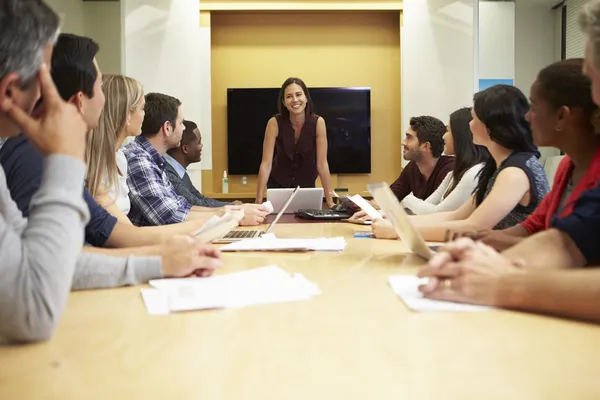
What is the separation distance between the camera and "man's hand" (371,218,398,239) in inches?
72.6

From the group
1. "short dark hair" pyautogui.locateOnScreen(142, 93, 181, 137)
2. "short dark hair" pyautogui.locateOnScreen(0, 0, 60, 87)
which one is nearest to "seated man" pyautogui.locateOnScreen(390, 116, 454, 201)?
"short dark hair" pyautogui.locateOnScreen(142, 93, 181, 137)

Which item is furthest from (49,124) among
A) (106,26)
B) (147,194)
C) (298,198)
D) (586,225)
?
(106,26)

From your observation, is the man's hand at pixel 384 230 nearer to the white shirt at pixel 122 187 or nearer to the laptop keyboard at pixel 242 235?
the laptop keyboard at pixel 242 235

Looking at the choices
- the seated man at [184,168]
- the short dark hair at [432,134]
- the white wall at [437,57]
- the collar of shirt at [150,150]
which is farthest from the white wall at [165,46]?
the collar of shirt at [150,150]

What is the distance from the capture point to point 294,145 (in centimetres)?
418

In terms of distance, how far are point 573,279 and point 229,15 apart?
490cm

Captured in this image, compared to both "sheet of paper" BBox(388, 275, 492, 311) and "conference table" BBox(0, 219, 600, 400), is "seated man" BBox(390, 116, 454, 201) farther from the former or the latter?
"conference table" BBox(0, 219, 600, 400)

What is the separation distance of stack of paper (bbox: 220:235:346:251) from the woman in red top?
38 centimetres

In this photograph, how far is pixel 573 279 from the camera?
2.63 feet

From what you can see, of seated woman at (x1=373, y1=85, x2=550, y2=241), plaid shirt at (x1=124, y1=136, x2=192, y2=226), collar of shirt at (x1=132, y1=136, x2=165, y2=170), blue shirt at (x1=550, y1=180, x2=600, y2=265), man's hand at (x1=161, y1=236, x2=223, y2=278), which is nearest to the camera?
blue shirt at (x1=550, y1=180, x2=600, y2=265)

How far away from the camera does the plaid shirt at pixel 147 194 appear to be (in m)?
2.34

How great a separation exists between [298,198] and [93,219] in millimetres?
1507

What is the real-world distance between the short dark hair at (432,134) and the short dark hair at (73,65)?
2.43 meters

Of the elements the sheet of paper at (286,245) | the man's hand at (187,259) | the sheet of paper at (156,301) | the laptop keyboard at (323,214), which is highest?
the man's hand at (187,259)
